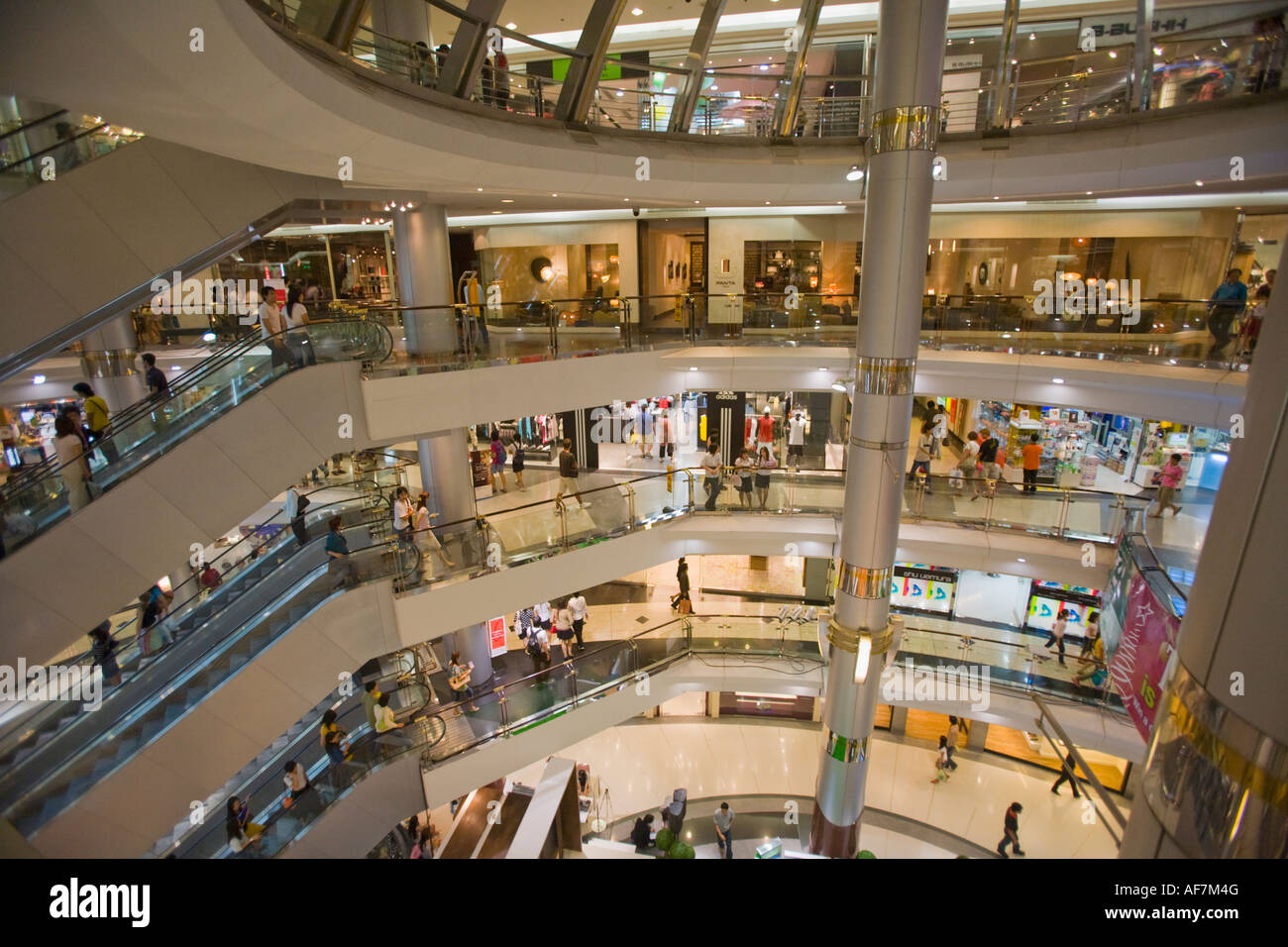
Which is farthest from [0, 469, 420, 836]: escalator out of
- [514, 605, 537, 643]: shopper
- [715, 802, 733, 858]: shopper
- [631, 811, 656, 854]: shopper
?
[715, 802, 733, 858]: shopper

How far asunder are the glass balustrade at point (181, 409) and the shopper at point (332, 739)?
4.40 metres

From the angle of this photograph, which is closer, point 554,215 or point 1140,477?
point 1140,477

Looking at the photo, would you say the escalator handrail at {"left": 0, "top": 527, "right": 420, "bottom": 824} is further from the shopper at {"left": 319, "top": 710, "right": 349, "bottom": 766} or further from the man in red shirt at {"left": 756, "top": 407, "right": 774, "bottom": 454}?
the man in red shirt at {"left": 756, "top": 407, "right": 774, "bottom": 454}

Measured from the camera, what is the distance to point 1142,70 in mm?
8844

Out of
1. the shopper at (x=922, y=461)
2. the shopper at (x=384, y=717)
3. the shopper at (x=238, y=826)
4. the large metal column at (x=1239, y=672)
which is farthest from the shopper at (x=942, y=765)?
the large metal column at (x=1239, y=672)

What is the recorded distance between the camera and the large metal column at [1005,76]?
9.88m

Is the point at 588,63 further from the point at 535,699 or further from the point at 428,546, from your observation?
the point at 535,699

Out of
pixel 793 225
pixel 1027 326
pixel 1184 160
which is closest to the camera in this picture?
pixel 1184 160

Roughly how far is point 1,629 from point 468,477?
20.8 ft

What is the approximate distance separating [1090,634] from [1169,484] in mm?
3998

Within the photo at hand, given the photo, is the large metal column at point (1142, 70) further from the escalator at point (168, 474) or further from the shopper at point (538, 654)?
the shopper at point (538, 654)
